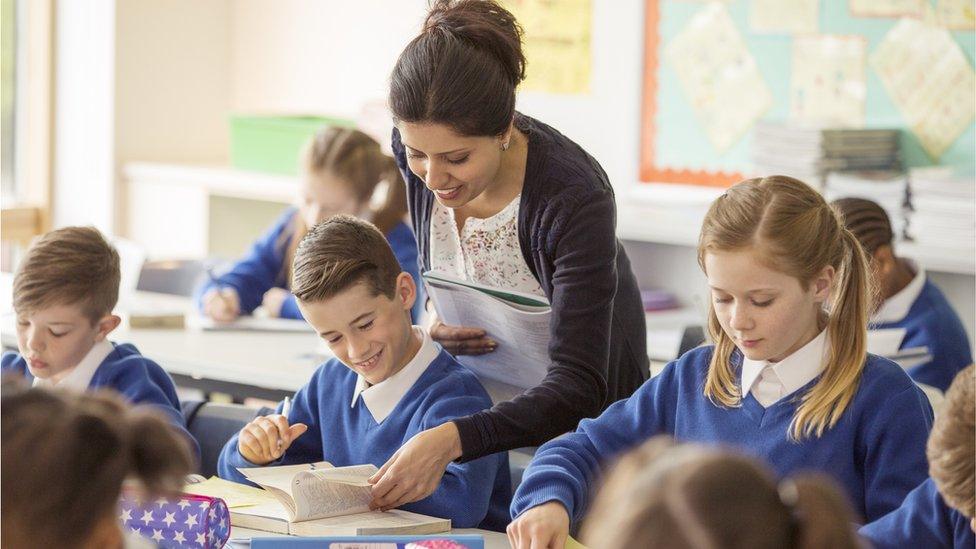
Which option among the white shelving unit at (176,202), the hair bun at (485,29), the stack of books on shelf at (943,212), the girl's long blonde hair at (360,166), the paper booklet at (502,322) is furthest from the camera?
the white shelving unit at (176,202)

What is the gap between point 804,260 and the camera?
5.75 feet

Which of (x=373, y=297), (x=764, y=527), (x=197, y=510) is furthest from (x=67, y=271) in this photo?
(x=764, y=527)

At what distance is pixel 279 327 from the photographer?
345 centimetres

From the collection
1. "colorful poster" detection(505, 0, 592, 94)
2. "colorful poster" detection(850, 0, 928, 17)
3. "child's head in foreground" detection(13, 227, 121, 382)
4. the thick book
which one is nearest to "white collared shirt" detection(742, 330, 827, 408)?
the thick book

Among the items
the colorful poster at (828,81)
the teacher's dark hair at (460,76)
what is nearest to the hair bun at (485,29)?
the teacher's dark hair at (460,76)

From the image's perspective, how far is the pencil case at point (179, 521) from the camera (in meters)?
1.67

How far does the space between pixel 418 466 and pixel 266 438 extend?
0.35 m

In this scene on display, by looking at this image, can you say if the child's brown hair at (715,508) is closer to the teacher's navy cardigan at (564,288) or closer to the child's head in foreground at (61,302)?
the teacher's navy cardigan at (564,288)

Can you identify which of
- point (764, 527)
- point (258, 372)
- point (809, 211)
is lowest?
point (258, 372)

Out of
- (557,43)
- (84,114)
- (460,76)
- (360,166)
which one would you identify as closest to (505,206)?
(460,76)

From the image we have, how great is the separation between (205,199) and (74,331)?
8.37ft

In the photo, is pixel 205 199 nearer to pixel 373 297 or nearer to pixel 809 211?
pixel 373 297

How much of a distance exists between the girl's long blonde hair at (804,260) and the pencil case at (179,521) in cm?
67

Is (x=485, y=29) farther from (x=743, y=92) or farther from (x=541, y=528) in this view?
(x=743, y=92)
